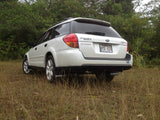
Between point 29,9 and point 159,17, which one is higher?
point 29,9

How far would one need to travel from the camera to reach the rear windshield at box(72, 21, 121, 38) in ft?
11.0

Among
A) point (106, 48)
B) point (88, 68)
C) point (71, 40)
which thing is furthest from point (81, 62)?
point (106, 48)

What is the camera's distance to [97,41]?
3184 mm

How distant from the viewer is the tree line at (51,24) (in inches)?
361

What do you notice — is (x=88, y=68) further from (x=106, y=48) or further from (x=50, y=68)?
(x=50, y=68)

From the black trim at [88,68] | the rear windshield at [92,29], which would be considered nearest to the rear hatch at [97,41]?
the rear windshield at [92,29]

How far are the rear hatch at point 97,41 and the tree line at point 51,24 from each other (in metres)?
4.45

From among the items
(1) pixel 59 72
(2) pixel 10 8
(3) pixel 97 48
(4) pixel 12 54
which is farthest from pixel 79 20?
(2) pixel 10 8

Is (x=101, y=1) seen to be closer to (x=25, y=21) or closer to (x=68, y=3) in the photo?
(x=68, y=3)

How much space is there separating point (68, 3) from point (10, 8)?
602 cm

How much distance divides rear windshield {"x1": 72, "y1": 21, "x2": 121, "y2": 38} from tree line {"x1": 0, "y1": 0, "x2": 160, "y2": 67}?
14.5ft

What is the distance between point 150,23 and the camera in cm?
980

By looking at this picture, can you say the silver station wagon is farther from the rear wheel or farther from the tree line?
the tree line

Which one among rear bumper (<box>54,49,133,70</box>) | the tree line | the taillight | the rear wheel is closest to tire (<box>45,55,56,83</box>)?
the rear wheel
